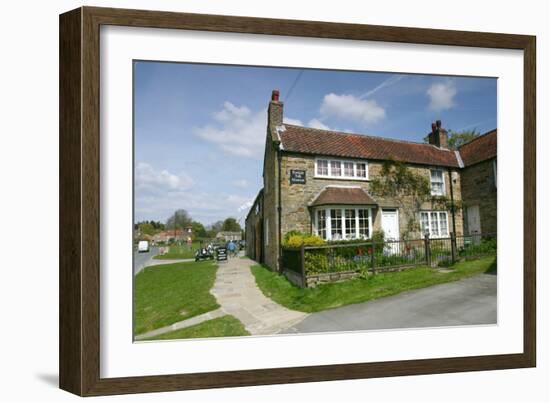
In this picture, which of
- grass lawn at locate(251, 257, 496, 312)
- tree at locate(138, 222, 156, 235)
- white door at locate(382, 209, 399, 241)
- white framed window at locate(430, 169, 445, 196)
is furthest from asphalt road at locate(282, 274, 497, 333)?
tree at locate(138, 222, 156, 235)

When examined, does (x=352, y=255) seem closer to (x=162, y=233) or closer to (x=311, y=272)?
(x=311, y=272)

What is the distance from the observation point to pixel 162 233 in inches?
148

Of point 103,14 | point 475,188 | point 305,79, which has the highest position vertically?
point 103,14

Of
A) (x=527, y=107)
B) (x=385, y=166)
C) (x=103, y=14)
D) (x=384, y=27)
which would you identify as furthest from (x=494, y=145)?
(x=103, y=14)

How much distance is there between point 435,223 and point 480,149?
3.84 feet

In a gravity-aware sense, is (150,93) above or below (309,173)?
above

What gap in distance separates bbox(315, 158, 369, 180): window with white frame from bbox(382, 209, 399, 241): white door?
0.72 m

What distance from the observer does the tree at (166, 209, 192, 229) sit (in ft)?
12.6

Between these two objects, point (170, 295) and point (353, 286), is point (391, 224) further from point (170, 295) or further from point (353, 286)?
point (170, 295)

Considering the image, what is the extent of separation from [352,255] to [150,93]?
133 inches

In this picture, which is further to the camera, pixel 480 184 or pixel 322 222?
pixel 322 222

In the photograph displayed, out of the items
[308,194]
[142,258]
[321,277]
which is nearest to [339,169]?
[308,194]

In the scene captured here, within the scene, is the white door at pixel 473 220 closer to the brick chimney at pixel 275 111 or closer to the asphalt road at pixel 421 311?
the asphalt road at pixel 421 311

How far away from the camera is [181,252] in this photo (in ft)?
13.2
